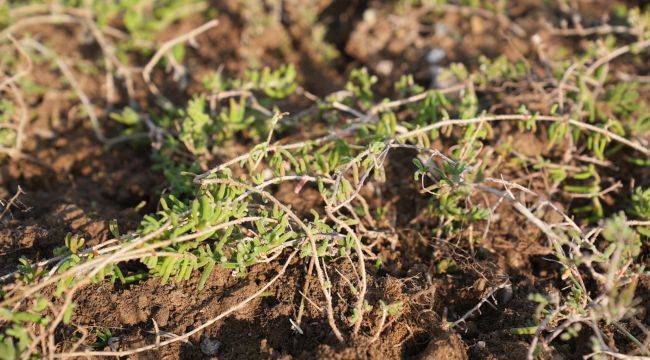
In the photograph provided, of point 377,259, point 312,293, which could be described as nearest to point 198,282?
point 312,293

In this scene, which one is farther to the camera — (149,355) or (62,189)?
(62,189)

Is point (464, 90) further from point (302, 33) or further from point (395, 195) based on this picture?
point (302, 33)

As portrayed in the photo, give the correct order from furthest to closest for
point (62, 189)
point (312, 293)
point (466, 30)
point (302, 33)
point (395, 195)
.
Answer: point (302, 33), point (466, 30), point (62, 189), point (395, 195), point (312, 293)

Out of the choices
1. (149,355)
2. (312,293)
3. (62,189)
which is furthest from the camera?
(62,189)

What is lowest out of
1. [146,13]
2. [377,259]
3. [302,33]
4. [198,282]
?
[377,259]

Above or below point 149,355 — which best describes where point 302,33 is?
above
